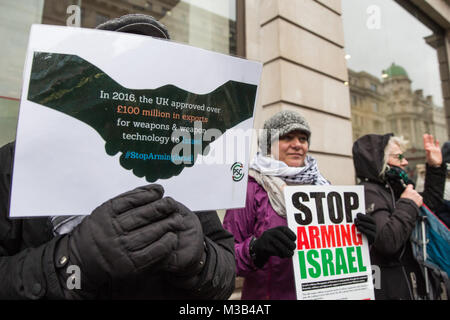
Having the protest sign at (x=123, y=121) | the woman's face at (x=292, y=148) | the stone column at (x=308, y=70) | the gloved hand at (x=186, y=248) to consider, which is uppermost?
the stone column at (x=308, y=70)

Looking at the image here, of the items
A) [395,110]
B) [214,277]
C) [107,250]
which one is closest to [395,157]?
[214,277]

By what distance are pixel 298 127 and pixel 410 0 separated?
6804 millimetres

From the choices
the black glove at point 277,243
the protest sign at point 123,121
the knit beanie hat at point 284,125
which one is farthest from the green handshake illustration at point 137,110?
the knit beanie hat at point 284,125

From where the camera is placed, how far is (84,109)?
917mm

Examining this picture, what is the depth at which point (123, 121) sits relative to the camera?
958 mm

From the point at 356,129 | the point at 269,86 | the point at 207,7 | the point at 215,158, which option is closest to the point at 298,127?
the point at 215,158

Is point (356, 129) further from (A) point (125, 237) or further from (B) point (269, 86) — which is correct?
(A) point (125, 237)

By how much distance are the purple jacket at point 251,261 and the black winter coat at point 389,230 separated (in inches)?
31.0

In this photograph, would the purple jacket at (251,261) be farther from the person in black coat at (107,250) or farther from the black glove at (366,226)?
the person in black coat at (107,250)

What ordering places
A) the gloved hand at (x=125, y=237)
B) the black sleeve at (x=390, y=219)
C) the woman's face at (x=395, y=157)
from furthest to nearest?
the woman's face at (x=395, y=157), the black sleeve at (x=390, y=219), the gloved hand at (x=125, y=237)

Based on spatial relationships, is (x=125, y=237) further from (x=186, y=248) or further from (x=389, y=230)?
(x=389, y=230)

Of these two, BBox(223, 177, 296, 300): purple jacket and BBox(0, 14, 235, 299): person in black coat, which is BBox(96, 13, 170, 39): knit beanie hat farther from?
BBox(223, 177, 296, 300): purple jacket

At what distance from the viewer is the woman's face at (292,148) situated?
2.28m

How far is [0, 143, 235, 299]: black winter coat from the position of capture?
0.88 metres
